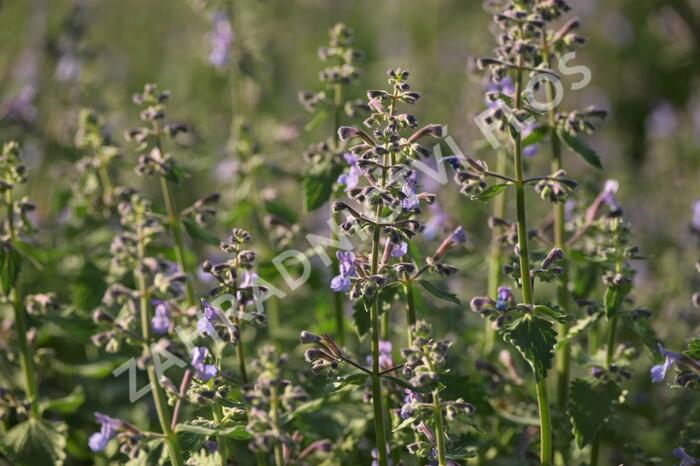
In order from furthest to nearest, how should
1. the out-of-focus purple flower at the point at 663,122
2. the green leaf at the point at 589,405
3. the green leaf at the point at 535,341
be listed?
the out-of-focus purple flower at the point at 663,122, the green leaf at the point at 589,405, the green leaf at the point at 535,341

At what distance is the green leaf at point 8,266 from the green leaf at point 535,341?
211cm

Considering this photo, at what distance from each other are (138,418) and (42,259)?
108 cm

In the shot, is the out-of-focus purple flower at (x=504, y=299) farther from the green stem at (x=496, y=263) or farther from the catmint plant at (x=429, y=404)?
the green stem at (x=496, y=263)

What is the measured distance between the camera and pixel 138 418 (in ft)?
14.9

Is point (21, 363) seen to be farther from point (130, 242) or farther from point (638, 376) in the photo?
point (638, 376)

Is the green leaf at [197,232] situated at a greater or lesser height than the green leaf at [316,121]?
lesser

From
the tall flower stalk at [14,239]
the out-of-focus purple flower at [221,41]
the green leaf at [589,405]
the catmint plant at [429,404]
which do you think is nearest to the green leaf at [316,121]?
the tall flower stalk at [14,239]

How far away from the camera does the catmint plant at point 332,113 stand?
4137 millimetres

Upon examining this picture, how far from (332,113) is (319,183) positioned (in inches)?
19.0

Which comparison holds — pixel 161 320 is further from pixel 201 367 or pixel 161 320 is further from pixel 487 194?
pixel 487 194

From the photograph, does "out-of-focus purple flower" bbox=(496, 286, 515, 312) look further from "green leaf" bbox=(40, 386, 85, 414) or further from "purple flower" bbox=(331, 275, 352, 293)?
"green leaf" bbox=(40, 386, 85, 414)

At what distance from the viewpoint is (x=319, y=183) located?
163 inches

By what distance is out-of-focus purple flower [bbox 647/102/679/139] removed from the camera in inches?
344

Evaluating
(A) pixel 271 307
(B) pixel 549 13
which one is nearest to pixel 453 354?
(A) pixel 271 307
